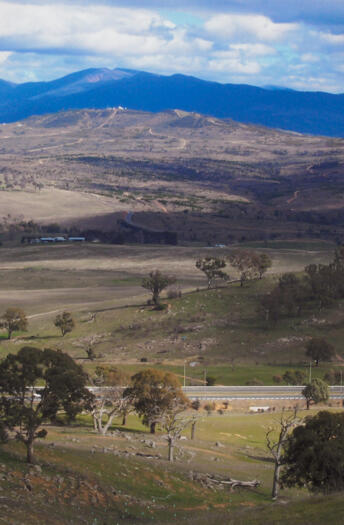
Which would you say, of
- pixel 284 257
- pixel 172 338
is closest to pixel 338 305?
pixel 172 338

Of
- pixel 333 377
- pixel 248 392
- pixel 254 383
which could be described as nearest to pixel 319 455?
pixel 248 392

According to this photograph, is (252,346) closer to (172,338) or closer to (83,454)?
(172,338)

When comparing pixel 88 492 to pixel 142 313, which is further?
pixel 142 313

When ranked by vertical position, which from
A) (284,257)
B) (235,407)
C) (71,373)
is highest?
(284,257)

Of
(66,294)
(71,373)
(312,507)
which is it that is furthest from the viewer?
(66,294)

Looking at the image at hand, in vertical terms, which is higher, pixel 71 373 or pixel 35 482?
pixel 71 373

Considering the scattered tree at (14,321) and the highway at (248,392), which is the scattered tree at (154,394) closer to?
the highway at (248,392)
